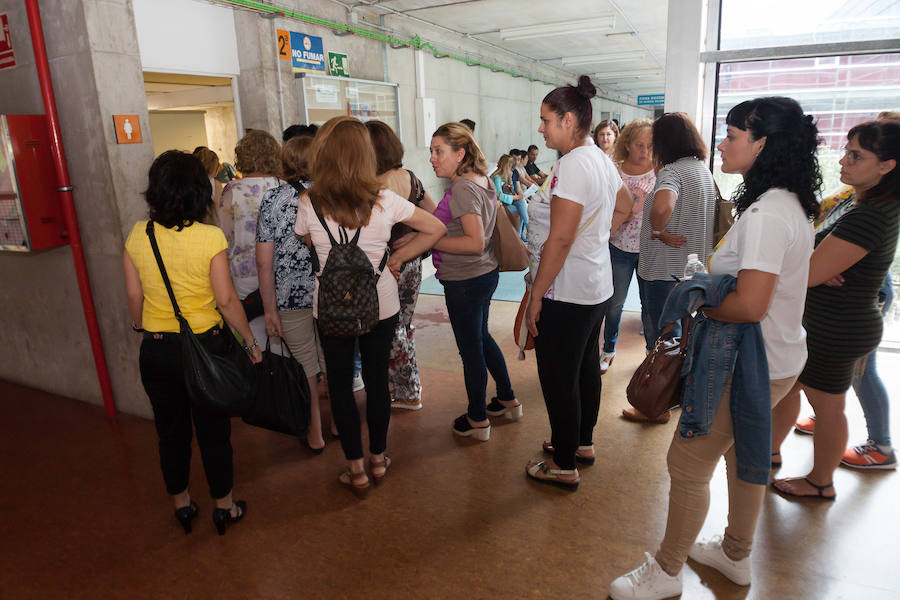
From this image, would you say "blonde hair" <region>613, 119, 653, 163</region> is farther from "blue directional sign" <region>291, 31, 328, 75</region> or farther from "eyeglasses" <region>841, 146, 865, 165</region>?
"blue directional sign" <region>291, 31, 328, 75</region>

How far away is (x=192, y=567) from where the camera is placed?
2.07 meters

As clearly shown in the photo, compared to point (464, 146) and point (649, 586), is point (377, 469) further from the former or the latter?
point (464, 146)

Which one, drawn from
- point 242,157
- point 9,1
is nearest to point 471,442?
point 242,157

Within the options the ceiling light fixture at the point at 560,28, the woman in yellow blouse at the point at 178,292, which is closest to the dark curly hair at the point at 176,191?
the woman in yellow blouse at the point at 178,292

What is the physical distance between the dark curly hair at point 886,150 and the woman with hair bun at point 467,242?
1.43m

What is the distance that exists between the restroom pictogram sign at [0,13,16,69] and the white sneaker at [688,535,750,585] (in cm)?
404

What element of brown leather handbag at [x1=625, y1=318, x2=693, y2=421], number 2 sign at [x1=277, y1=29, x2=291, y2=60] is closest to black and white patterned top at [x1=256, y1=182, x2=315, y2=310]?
brown leather handbag at [x1=625, y1=318, x2=693, y2=421]

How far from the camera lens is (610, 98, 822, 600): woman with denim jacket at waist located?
1.46 m

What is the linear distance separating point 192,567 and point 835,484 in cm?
268

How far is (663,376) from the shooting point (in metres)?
1.67

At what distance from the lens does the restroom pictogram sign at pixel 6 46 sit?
2.98 m

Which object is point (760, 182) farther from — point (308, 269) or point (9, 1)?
point (9, 1)

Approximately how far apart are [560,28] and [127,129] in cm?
653

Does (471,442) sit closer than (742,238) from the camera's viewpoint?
No
